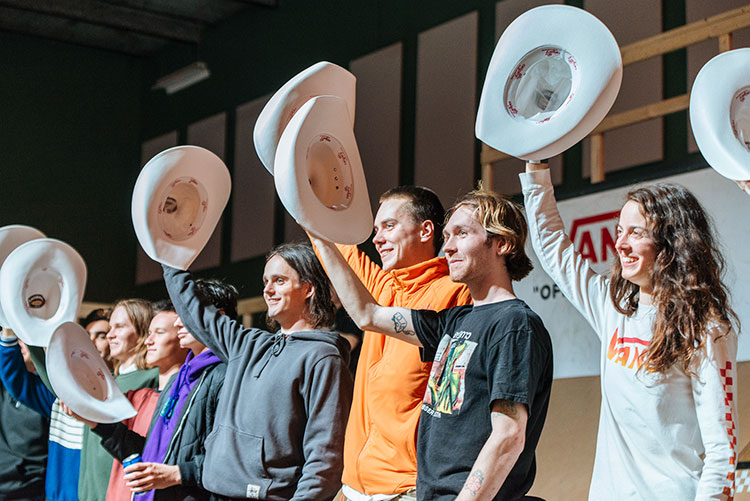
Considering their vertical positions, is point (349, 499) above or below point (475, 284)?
below

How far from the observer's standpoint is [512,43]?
2.11 metres

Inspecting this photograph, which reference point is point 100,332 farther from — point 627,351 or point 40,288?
point 627,351

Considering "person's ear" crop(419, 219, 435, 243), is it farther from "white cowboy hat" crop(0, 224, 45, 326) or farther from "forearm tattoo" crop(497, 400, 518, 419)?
"white cowboy hat" crop(0, 224, 45, 326)

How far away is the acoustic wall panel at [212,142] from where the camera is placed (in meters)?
9.15

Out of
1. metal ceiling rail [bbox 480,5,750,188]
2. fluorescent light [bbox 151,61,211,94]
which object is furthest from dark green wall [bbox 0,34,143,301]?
metal ceiling rail [bbox 480,5,750,188]

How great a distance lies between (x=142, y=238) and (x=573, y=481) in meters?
2.52

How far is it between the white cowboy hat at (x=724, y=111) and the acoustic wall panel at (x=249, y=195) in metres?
6.74

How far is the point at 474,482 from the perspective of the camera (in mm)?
1784

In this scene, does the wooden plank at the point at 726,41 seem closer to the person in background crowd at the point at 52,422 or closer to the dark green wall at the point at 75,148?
the person in background crowd at the point at 52,422

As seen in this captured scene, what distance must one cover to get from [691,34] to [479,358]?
9.58 feet

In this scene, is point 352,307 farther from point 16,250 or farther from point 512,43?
point 16,250

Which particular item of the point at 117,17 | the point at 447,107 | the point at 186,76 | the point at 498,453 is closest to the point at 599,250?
the point at 498,453

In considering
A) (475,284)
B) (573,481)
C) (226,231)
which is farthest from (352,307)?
(226,231)

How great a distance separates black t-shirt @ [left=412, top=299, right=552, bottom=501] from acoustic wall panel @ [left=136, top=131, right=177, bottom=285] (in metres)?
7.89
